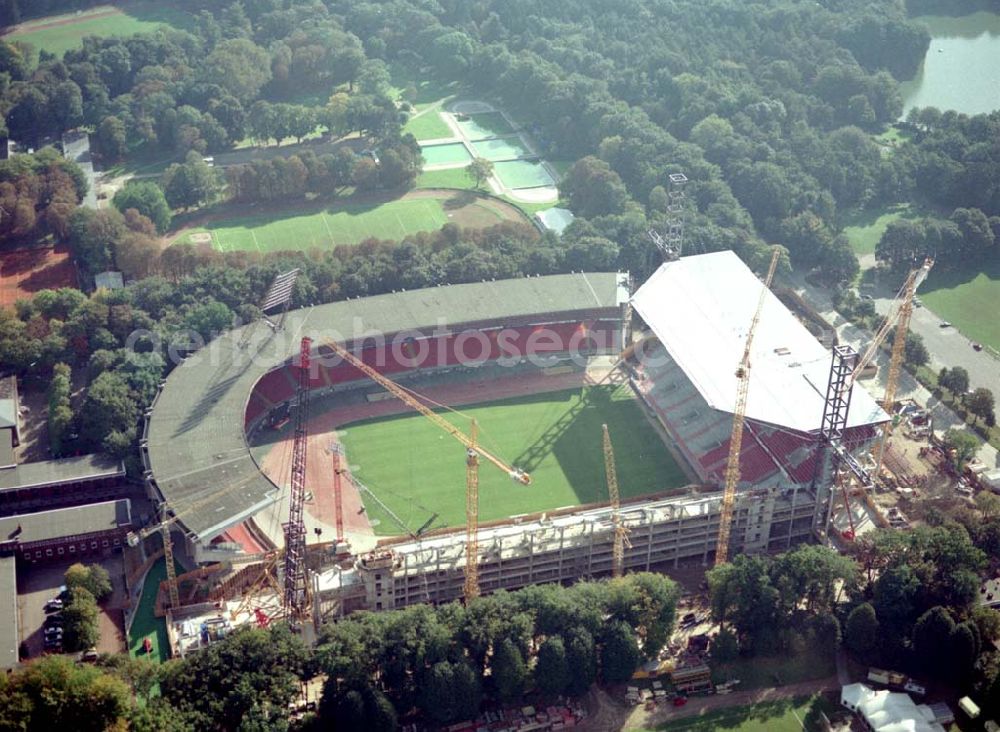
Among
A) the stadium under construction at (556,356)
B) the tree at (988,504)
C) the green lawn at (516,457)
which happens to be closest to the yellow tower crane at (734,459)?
the stadium under construction at (556,356)

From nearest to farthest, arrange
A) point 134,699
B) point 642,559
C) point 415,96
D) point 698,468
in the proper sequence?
point 134,699, point 642,559, point 698,468, point 415,96

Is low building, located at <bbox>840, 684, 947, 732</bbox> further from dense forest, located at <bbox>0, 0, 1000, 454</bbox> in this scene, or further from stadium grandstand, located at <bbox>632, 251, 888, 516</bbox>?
dense forest, located at <bbox>0, 0, 1000, 454</bbox>

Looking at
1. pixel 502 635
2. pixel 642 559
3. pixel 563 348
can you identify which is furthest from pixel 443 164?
pixel 502 635

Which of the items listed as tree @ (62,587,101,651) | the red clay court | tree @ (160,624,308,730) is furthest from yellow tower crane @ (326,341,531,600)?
the red clay court

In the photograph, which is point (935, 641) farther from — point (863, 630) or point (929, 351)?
point (929, 351)

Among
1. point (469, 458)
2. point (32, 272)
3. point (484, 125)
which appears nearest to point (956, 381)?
point (469, 458)

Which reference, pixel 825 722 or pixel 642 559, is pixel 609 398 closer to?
pixel 642 559
